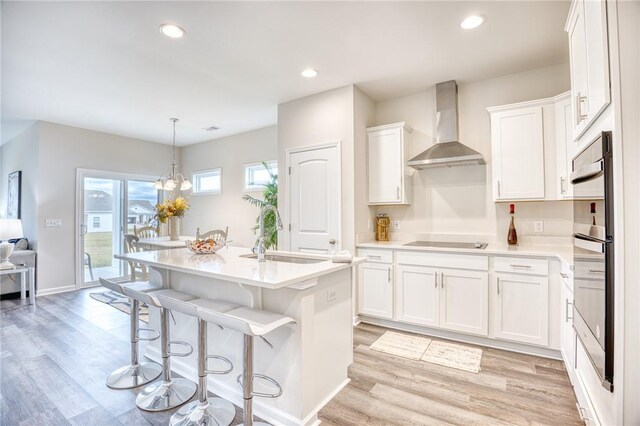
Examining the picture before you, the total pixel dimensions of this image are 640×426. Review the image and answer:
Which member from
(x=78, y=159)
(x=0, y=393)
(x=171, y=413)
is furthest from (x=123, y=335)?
(x=78, y=159)

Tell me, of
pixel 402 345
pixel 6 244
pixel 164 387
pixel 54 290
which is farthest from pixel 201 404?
pixel 54 290

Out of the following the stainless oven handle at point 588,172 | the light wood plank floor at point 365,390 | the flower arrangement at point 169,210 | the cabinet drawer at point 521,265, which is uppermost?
the stainless oven handle at point 588,172

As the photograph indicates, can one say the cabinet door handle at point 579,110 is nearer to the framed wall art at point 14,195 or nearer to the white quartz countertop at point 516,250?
the white quartz countertop at point 516,250

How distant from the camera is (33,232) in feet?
16.5

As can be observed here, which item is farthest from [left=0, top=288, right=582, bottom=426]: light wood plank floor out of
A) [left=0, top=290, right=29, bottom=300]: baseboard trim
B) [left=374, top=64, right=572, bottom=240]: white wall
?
[left=0, top=290, right=29, bottom=300]: baseboard trim

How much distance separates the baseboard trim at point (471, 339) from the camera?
274 centimetres

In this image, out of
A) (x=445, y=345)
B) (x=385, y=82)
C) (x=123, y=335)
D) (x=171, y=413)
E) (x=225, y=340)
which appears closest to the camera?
(x=171, y=413)

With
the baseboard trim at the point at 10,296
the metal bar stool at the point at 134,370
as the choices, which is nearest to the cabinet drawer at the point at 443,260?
the metal bar stool at the point at 134,370

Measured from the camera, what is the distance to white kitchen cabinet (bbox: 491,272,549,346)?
2.68 metres

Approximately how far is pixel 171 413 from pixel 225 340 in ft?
1.73

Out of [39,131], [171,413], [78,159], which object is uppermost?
[39,131]

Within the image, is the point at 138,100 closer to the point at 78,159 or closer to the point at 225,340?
the point at 78,159

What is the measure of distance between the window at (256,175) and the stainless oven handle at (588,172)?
445 cm

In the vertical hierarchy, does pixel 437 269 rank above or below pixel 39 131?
below
